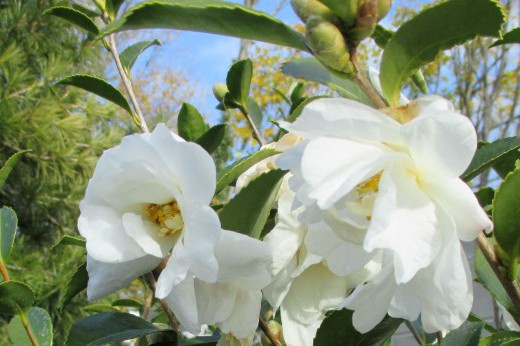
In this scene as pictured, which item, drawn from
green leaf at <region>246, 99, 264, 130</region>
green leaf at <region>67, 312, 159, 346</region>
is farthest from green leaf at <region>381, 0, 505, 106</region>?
green leaf at <region>246, 99, 264, 130</region>

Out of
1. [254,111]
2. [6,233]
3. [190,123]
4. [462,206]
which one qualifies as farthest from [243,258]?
[254,111]

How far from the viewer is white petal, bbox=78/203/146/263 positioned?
18.7 inches

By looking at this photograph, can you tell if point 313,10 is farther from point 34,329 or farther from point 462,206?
point 34,329

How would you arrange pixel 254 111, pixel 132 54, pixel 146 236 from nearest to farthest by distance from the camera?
pixel 146 236
pixel 132 54
pixel 254 111

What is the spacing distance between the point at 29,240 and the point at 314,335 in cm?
618

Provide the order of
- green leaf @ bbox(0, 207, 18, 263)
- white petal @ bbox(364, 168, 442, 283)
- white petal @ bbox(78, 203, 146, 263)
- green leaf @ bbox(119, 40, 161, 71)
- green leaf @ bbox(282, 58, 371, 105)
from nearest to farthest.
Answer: white petal @ bbox(364, 168, 442, 283)
white petal @ bbox(78, 203, 146, 263)
green leaf @ bbox(282, 58, 371, 105)
green leaf @ bbox(0, 207, 18, 263)
green leaf @ bbox(119, 40, 161, 71)

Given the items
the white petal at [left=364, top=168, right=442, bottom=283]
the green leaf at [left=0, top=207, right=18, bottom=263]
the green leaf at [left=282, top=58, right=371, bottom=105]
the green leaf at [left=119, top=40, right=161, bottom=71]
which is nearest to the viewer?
the white petal at [left=364, top=168, right=442, bottom=283]

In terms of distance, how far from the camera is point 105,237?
487 mm

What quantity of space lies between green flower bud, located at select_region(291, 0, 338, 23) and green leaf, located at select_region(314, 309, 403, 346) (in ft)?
0.88

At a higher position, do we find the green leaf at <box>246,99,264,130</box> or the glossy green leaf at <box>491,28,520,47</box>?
the glossy green leaf at <box>491,28,520,47</box>

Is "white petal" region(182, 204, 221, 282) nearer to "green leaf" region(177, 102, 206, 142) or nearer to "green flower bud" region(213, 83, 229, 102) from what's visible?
"green leaf" region(177, 102, 206, 142)

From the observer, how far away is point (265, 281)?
A: 1.59 ft

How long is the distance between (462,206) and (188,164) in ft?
0.64

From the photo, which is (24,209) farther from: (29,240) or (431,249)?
(431,249)
